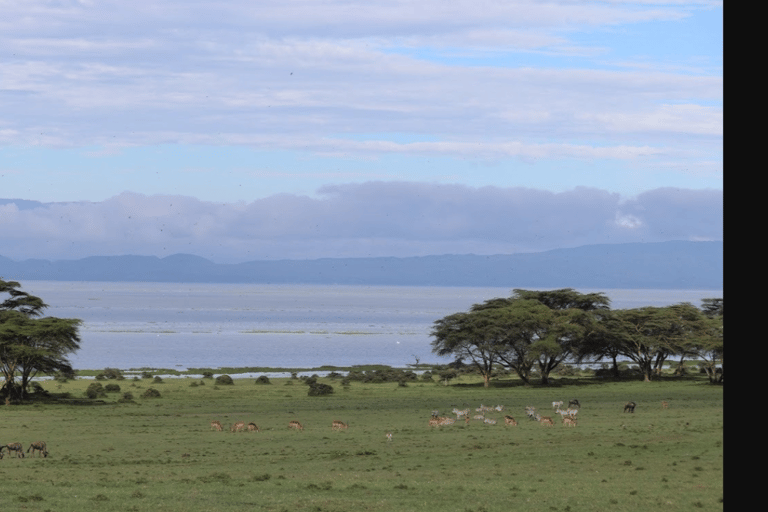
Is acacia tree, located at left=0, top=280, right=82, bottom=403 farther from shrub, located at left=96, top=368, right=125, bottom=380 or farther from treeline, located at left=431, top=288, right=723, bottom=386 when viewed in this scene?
treeline, located at left=431, top=288, right=723, bottom=386

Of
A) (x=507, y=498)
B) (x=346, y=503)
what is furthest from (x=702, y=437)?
(x=346, y=503)

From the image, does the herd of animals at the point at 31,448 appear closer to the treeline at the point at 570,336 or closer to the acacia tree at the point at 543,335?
the treeline at the point at 570,336

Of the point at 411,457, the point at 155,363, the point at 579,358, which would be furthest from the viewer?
the point at 155,363

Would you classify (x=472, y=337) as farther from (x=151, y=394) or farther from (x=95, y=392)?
(x=95, y=392)

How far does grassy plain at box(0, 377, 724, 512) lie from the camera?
22.0m

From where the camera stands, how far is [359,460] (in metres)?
30.0

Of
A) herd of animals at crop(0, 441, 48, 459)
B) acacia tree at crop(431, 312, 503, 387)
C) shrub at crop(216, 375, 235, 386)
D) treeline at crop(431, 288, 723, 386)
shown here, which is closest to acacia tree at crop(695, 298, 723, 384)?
treeline at crop(431, 288, 723, 386)

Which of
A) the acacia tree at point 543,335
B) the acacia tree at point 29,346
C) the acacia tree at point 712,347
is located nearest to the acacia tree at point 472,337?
the acacia tree at point 543,335

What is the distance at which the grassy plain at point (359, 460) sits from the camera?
22047 millimetres

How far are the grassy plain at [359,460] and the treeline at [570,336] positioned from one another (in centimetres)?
1367
